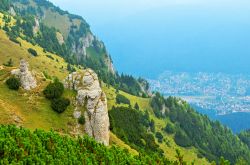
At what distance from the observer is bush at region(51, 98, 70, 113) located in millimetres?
82250

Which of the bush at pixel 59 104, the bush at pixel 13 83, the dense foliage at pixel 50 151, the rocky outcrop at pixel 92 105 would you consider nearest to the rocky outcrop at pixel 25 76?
the bush at pixel 13 83

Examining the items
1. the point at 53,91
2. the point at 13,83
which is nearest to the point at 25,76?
the point at 13,83

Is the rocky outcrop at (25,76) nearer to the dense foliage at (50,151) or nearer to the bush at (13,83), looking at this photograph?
the bush at (13,83)

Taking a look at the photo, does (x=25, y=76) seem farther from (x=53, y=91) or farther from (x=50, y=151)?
(x=50, y=151)

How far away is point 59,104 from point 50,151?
36.1 m

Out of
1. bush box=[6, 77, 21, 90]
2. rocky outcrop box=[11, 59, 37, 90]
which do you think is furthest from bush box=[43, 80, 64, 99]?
bush box=[6, 77, 21, 90]

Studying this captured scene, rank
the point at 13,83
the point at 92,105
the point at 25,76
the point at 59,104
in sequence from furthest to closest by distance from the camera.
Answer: the point at 25,76, the point at 13,83, the point at 92,105, the point at 59,104

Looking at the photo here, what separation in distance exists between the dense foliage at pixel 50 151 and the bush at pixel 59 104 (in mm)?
28271

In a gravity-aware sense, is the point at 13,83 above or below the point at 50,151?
above

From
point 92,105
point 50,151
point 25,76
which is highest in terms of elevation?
point 25,76

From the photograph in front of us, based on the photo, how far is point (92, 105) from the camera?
275ft

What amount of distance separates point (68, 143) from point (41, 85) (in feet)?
124

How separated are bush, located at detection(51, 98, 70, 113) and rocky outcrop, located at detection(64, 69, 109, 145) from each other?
2.38 m

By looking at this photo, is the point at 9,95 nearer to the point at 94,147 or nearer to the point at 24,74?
the point at 24,74
